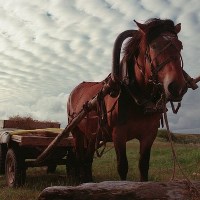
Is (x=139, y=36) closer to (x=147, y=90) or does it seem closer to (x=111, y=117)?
(x=147, y=90)

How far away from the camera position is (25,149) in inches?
347

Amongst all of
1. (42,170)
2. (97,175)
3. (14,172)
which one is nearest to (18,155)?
(14,172)

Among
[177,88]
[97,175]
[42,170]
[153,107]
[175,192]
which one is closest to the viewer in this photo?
[175,192]

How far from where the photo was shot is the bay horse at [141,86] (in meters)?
4.64

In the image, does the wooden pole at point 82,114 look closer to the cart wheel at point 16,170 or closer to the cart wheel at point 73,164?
the cart wheel at point 16,170

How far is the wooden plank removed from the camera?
8.09m

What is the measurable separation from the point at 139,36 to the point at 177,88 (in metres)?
1.58

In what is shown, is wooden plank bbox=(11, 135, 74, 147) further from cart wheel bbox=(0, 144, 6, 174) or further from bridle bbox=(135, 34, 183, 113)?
bridle bbox=(135, 34, 183, 113)

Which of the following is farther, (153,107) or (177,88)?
(153,107)

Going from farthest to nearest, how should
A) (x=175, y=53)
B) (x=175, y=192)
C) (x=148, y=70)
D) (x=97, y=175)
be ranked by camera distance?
(x=97, y=175) < (x=148, y=70) < (x=175, y=53) < (x=175, y=192)

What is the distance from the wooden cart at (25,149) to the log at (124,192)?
4253 mm

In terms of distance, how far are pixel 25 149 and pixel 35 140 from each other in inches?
27.7

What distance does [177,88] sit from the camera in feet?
13.9

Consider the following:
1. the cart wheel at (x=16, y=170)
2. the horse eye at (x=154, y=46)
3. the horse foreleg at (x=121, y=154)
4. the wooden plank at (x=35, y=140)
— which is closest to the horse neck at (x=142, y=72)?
the horse eye at (x=154, y=46)
